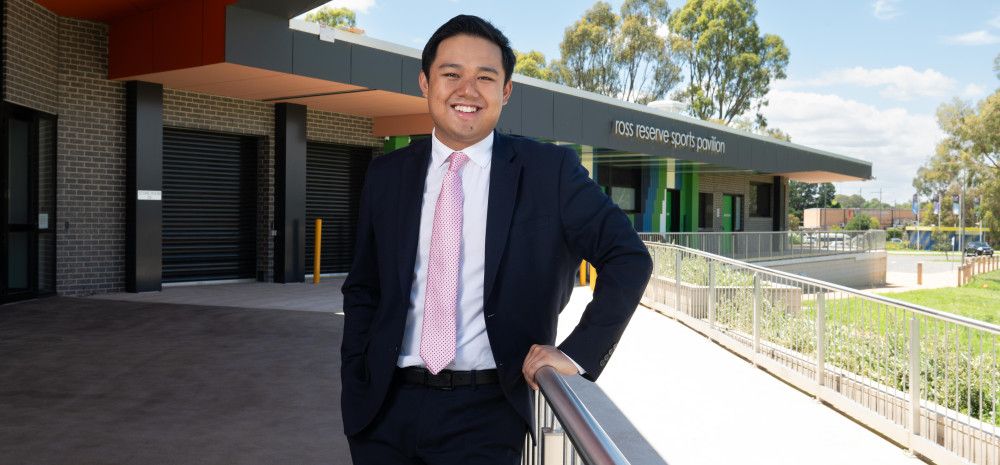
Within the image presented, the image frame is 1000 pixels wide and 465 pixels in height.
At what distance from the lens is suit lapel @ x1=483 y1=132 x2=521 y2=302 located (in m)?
2.11

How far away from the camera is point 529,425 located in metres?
2.22

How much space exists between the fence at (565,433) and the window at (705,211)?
1242 inches

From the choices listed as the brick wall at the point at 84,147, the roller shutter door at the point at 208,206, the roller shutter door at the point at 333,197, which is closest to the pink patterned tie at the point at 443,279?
the brick wall at the point at 84,147

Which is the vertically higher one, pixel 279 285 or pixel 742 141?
pixel 742 141

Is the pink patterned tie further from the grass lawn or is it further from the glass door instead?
A: the grass lawn

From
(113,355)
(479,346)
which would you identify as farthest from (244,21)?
(479,346)

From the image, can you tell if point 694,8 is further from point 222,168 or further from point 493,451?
point 493,451

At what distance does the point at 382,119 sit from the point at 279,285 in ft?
14.0

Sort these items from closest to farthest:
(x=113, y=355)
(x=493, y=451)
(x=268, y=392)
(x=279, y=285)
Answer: (x=493, y=451)
(x=268, y=392)
(x=113, y=355)
(x=279, y=285)

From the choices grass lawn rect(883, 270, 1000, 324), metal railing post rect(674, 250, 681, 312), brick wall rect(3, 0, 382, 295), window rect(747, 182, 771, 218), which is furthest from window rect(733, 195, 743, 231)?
brick wall rect(3, 0, 382, 295)

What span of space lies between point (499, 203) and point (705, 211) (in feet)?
106

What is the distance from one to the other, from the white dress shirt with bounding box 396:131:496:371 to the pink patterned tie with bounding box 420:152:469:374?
0.03 meters

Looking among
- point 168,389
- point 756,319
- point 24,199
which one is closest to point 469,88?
point 168,389

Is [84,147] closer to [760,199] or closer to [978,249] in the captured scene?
[760,199]
